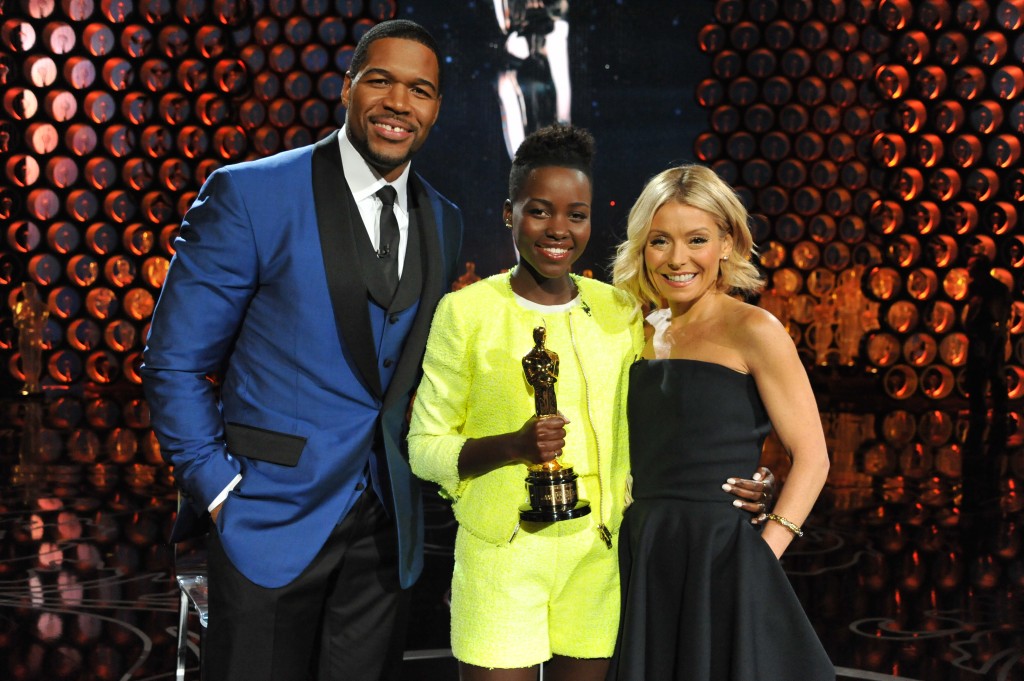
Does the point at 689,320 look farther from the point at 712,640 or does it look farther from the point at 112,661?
the point at 112,661

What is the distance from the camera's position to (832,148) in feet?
33.5

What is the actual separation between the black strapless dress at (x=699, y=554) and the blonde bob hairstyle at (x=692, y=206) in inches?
7.7

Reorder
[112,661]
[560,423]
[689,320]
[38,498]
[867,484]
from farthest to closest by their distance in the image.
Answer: [867,484], [38,498], [112,661], [689,320], [560,423]

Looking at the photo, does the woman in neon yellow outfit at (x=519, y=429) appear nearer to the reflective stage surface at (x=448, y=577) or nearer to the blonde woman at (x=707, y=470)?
the blonde woman at (x=707, y=470)

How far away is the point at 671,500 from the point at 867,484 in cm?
402

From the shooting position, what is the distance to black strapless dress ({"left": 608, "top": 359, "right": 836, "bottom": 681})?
1.76 meters

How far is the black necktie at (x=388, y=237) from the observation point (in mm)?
1832

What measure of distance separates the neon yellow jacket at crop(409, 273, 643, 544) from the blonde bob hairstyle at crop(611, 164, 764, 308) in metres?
0.19

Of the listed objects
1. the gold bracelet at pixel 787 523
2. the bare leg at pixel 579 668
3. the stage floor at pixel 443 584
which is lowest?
the stage floor at pixel 443 584

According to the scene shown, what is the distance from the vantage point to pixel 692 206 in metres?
1.88

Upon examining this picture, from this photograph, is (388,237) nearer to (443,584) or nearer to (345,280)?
(345,280)

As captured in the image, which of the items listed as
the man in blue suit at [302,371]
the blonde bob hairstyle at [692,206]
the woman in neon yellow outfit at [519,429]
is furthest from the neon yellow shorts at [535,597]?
the blonde bob hairstyle at [692,206]

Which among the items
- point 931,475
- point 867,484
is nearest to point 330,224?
point 867,484

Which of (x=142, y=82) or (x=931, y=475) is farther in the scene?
(x=142, y=82)
